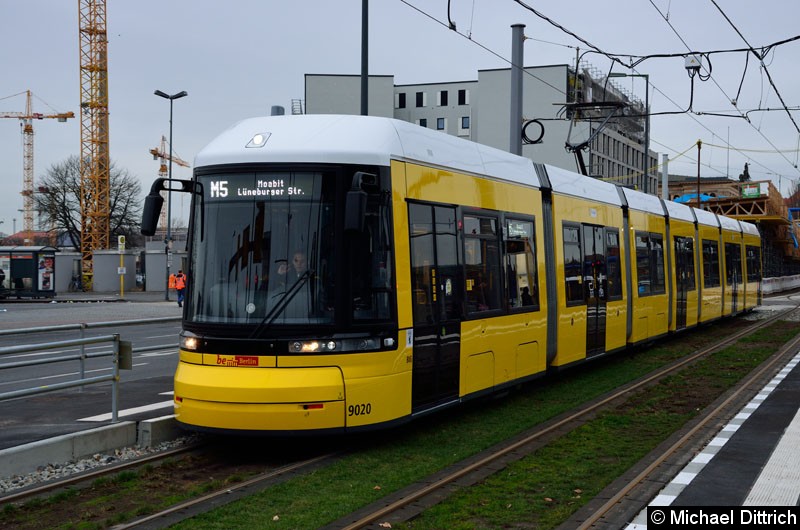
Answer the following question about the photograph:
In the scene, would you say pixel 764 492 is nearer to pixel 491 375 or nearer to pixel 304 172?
pixel 491 375

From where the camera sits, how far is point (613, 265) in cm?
1666

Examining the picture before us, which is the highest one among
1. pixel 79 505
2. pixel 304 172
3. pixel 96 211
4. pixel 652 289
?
pixel 96 211

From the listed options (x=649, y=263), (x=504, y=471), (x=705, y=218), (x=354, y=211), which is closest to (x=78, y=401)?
(x=354, y=211)

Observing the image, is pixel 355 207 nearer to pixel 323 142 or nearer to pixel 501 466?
pixel 323 142

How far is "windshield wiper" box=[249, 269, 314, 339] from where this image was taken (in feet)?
28.2

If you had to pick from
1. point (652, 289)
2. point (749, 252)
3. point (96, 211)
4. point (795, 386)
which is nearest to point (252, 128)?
point (795, 386)

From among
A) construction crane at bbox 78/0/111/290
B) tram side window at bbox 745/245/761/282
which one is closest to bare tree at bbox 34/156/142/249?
construction crane at bbox 78/0/111/290

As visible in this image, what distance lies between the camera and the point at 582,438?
9891mm

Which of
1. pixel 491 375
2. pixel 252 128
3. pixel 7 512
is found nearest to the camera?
pixel 7 512

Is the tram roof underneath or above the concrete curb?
above

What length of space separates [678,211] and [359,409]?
15628 millimetres

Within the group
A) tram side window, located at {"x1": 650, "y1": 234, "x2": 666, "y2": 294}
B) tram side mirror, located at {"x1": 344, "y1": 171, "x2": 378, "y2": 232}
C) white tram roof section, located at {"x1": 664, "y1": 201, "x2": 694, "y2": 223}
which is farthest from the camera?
white tram roof section, located at {"x1": 664, "y1": 201, "x2": 694, "y2": 223}

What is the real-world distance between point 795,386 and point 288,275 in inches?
356

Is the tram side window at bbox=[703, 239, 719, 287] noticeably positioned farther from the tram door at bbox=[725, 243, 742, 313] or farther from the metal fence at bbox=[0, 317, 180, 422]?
the metal fence at bbox=[0, 317, 180, 422]
